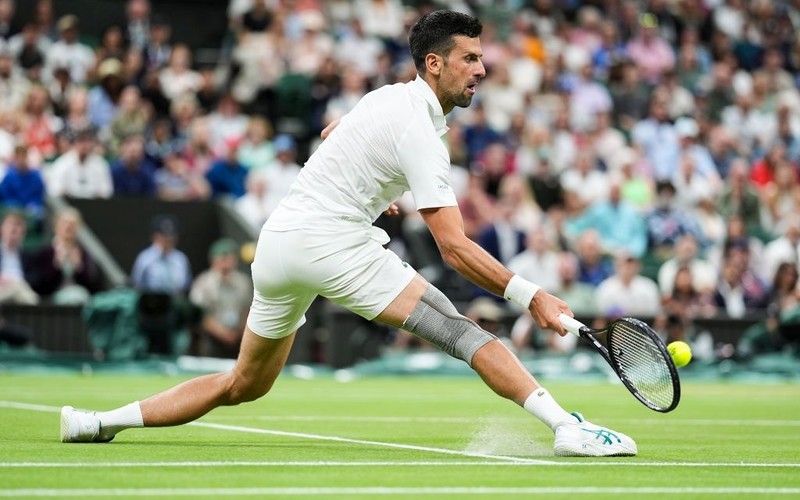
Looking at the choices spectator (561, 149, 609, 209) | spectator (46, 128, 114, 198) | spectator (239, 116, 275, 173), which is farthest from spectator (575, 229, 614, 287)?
spectator (46, 128, 114, 198)

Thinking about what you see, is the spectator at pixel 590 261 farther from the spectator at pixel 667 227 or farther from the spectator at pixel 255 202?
the spectator at pixel 255 202

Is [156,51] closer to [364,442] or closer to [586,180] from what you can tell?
[586,180]

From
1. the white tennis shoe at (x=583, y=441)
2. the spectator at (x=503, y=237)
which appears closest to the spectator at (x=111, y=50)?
the spectator at (x=503, y=237)

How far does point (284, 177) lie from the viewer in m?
19.3

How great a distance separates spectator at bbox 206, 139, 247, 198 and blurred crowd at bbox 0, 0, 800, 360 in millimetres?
30

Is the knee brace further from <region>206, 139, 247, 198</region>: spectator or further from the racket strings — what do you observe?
<region>206, 139, 247, 198</region>: spectator

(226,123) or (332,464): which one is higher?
(226,123)

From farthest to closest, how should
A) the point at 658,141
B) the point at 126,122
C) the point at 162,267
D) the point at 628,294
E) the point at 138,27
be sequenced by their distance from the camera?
the point at 658,141, the point at 138,27, the point at 126,122, the point at 628,294, the point at 162,267

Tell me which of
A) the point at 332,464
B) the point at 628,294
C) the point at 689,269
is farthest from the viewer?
the point at 689,269

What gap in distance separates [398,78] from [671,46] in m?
8.25

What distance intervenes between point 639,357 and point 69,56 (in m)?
14.7

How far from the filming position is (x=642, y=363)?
6.81 m

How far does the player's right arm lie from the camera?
6676 mm

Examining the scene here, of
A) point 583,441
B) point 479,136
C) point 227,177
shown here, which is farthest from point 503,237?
point 583,441
